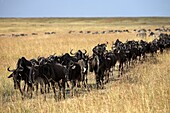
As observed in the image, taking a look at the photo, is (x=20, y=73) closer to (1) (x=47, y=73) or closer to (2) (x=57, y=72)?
(1) (x=47, y=73)

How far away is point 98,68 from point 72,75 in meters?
1.80

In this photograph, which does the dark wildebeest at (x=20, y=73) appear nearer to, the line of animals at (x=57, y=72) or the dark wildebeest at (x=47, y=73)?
the line of animals at (x=57, y=72)

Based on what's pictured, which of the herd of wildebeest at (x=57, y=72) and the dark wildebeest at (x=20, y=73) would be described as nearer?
the herd of wildebeest at (x=57, y=72)

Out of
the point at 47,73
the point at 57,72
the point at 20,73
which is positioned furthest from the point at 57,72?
the point at 20,73

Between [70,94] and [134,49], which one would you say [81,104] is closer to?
[70,94]

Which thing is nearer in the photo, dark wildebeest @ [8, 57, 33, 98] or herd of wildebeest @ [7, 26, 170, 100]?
herd of wildebeest @ [7, 26, 170, 100]

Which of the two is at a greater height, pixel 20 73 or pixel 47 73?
pixel 47 73

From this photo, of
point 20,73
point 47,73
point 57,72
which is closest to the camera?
point 47,73

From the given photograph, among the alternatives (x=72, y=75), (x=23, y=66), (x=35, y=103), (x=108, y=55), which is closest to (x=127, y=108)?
(x=35, y=103)

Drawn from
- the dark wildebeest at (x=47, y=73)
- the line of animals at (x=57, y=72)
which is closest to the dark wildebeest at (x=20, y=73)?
the line of animals at (x=57, y=72)

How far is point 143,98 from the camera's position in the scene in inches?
357

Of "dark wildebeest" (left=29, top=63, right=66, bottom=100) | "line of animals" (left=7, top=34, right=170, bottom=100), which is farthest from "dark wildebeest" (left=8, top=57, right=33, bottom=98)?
"dark wildebeest" (left=29, top=63, right=66, bottom=100)

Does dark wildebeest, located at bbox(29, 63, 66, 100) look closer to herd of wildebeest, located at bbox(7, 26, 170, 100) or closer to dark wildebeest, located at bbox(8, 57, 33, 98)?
herd of wildebeest, located at bbox(7, 26, 170, 100)

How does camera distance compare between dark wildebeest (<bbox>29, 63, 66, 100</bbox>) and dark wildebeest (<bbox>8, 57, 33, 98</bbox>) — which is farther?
dark wildebeest (<bbox>8, 57, 33, 98</bbox>)
